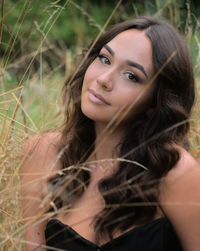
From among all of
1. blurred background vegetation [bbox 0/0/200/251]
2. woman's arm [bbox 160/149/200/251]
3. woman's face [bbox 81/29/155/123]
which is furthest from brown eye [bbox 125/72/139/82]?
woman's arm [bbox 160/149/200/251]

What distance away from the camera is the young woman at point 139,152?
5.19ft

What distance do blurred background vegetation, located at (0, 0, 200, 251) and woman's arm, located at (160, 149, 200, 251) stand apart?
40 cm

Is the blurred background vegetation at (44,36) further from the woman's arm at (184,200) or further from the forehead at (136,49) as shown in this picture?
the woman's arm at (184,200)

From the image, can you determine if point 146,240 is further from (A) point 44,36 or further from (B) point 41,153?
(A) point 44,36

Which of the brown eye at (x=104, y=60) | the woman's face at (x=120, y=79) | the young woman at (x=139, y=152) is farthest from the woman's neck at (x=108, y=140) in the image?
the brown eye at (x=104, y=60)

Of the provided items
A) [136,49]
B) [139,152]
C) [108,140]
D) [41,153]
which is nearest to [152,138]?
[139,152]

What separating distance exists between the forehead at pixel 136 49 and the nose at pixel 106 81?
103 mm

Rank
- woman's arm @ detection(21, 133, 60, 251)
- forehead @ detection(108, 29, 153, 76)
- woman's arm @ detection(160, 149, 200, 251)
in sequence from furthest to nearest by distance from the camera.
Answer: woman's arm @ detection(21, 133, 60, 251)
forehead @ detection(108, 29, 153, 76)
woman's arm @ detection(160, 149, 200, 251)

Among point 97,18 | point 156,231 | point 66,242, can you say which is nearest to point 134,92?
point 156,231

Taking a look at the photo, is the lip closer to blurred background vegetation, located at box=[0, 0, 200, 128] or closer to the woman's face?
the woman's face

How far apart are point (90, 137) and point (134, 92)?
18.3 inches

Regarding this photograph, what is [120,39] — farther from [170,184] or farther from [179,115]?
[170,184]

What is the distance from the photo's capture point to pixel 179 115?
1.74 m

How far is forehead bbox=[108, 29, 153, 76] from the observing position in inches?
63.9
